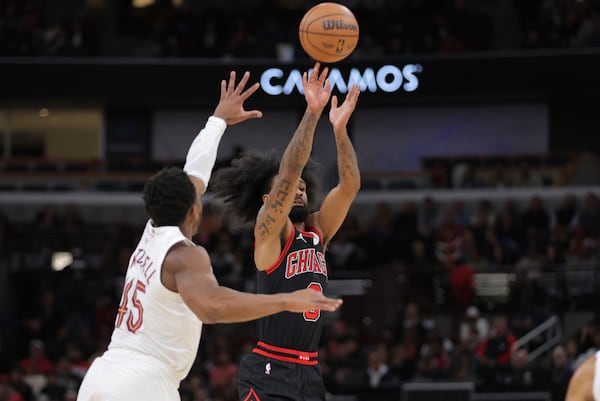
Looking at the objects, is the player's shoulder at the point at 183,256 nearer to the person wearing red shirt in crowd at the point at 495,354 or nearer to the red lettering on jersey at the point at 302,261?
the red lettering on jersey at the point at 302,261

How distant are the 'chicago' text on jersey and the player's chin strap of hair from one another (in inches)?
30.4

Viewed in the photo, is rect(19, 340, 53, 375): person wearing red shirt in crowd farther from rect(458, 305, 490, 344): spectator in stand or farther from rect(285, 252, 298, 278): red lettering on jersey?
rect(285, 252, 298, 278): red lettering on jersey

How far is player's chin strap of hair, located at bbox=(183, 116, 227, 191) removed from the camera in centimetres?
680

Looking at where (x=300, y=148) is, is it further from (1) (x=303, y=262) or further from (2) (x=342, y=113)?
(1) (x=303, y=262)

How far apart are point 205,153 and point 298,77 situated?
1860 centimetres

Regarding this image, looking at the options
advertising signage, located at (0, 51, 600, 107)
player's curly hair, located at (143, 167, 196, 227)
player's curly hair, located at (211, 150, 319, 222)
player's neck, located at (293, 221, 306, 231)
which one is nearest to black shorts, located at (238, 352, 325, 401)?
player's neck, located at (293, 221, 306, 231)

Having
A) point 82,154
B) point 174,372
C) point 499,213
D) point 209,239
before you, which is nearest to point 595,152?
point 499,213

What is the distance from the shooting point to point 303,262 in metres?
7.08

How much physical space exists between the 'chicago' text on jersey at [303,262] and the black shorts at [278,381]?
59cm

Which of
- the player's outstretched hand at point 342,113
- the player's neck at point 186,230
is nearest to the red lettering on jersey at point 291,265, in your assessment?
the player's outstretched hand at point 342,113

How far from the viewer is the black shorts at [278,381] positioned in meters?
6.81

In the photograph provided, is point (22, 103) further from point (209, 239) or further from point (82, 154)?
point (209, 239)

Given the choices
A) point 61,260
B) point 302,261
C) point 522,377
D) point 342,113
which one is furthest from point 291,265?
point 61,260

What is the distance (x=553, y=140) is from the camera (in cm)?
2914
